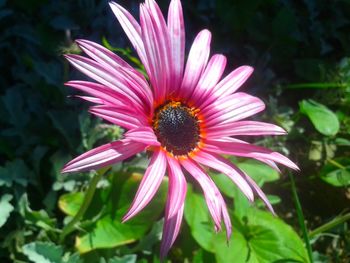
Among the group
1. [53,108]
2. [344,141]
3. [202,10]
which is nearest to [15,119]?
[53,108]

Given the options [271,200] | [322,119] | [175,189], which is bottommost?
[271,200]

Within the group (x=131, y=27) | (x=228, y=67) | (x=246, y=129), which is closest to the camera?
(x=131, y=27)

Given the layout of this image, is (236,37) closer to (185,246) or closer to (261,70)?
(261,70)

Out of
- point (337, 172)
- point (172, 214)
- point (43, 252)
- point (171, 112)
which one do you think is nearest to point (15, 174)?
point (43, 252)

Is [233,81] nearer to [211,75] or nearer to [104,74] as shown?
Answer: [211,75]

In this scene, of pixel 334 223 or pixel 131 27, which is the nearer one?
pixel 131 27

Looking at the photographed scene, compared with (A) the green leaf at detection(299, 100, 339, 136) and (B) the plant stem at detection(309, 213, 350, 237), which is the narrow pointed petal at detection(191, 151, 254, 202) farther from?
(A) the green leaf at detection(299, 100, 339, 136)

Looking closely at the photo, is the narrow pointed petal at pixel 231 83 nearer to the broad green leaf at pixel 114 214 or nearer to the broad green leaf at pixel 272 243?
the broad green leaf at pixel 114 214

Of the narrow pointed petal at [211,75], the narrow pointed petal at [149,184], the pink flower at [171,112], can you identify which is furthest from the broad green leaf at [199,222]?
the narrow pointed petal at [149,184]
